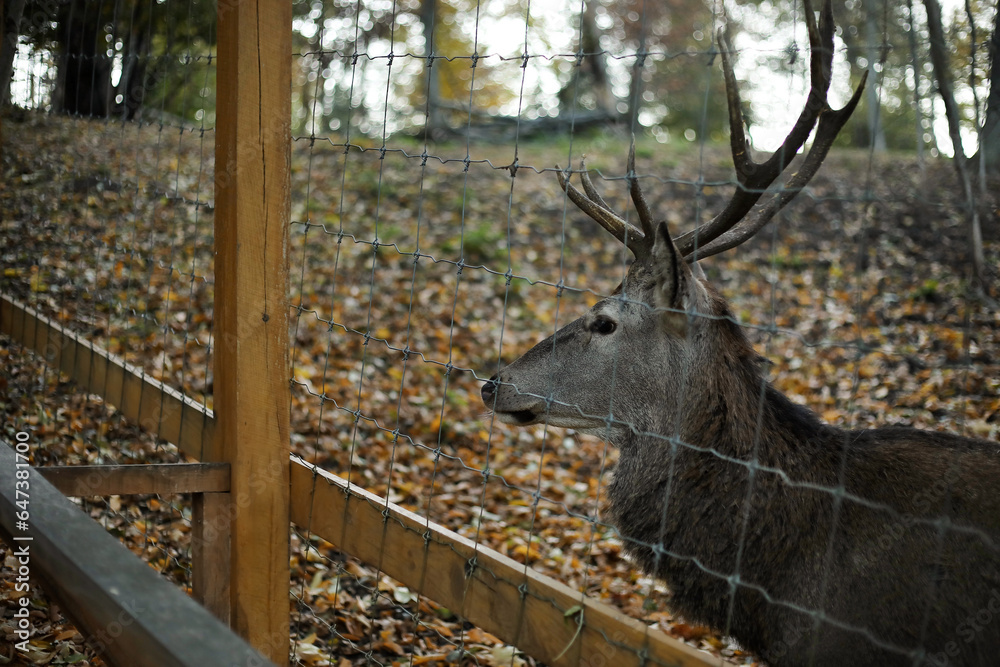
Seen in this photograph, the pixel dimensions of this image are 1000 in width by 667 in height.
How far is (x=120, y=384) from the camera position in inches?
154

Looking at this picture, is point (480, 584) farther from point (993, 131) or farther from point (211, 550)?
point (993, 131)

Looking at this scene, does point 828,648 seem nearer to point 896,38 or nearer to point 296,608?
point 296,608

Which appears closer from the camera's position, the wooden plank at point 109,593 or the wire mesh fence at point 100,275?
the wooden plank at point 109,593

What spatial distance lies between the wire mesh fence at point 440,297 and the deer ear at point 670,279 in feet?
1.34

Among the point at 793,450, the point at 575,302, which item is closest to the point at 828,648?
the point at 793,450

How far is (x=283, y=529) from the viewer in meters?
3.18

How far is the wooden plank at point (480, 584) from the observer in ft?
7.11

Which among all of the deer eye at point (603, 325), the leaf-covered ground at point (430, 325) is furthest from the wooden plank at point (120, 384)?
the deer eye at point (603, 325)

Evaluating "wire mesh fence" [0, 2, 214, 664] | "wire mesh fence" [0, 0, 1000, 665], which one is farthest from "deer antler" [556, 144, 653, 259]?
"wire mesh fence" [0, 2, 214, 664]

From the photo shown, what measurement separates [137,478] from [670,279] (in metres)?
2.17

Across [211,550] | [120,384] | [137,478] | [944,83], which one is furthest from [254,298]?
[944,83]

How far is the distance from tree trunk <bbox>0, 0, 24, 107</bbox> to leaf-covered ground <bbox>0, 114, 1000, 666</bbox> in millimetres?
702

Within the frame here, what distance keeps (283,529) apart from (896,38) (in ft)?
54.3

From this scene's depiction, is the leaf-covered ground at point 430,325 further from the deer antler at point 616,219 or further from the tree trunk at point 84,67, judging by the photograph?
the tree trunk at point 84,67
